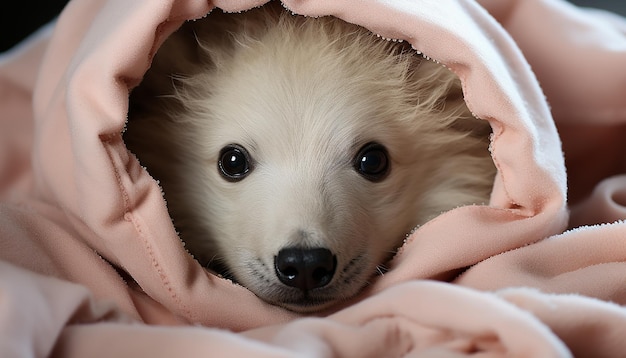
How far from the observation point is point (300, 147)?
1.45m

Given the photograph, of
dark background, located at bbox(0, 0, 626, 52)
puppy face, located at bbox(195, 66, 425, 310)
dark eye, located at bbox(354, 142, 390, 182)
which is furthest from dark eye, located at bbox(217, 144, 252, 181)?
dark background, located at bbox(0, 0, 626, 52)

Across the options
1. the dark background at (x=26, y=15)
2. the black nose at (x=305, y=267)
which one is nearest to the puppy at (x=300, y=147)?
the black nose at (x=305, y=267)

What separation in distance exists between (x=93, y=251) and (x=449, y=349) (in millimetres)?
642

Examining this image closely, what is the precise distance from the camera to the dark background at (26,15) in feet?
8.68

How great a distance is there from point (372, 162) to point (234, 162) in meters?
0.26

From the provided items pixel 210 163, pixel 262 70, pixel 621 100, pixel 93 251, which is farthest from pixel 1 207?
pixel 621 100

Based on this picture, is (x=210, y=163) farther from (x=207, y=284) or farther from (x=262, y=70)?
(x=207, y=284)

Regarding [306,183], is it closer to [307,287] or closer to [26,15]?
[307,287]

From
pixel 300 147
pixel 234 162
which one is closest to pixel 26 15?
pixel 234 162

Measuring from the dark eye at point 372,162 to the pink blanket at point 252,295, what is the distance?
18 cm

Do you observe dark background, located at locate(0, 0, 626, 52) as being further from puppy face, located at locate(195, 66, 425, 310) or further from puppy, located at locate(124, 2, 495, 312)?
puppy face, located at locate(195, 66, 425, 310)

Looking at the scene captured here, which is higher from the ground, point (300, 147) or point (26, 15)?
point (300, 147)

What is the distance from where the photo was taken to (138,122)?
5.37 feet

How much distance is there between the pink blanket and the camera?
1.00 metres
